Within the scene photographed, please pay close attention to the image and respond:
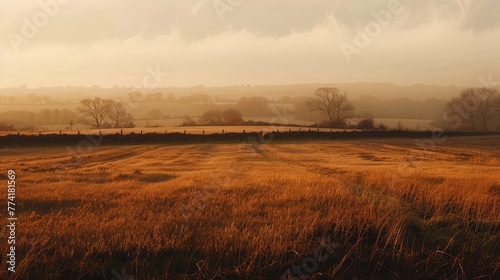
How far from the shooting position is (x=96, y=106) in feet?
390

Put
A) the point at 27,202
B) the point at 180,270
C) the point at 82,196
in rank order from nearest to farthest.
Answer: the point at 180,270
the point at 27,202
the point at 82,196

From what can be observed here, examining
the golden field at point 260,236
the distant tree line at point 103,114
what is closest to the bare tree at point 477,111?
the distant tree line at point 103,114

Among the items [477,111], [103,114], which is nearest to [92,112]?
[103,114]

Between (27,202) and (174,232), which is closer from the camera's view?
(174,232)

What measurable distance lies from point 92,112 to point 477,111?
115m

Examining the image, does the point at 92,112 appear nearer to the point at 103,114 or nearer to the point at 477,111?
the point at 103,114

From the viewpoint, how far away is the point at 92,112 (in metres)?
117

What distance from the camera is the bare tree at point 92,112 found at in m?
117

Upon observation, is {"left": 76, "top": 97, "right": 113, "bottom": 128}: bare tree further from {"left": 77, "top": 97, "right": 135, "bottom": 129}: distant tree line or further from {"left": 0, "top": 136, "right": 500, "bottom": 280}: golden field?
{"left": 0, "top": 136, "right": 500, "bottom": 280}: golden field

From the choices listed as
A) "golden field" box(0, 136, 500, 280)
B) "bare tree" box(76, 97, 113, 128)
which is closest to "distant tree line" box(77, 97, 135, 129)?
"bare tree" box(76, 97, 113, 128)

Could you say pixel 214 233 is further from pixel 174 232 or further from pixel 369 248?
pixel 369 248

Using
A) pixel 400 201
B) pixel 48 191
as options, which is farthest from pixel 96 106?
pixel 400 201

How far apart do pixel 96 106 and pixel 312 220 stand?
4746 inches

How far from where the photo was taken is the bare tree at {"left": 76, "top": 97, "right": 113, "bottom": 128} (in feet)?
384
